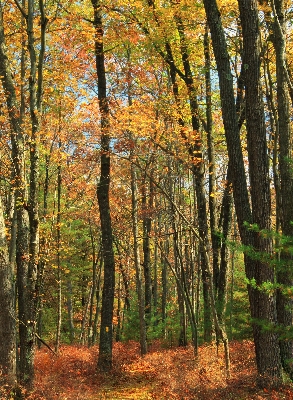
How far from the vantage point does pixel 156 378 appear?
1066 centimetres

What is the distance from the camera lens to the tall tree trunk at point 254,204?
6.83m

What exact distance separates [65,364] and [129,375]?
101 inches

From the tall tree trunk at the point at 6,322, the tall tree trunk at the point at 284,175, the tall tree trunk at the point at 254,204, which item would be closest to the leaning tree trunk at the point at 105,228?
the tall tree trunk at the point at 6,322

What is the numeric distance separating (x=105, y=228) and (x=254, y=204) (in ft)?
19.6

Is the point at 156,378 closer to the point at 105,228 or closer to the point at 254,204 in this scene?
the point at 105,228

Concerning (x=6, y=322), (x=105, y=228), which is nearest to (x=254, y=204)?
(x=6, y=322)

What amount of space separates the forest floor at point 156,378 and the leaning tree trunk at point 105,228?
2.34 ft

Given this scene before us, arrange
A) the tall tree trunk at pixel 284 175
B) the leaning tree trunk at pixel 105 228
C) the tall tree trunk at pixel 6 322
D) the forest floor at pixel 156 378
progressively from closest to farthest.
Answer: the tall tree trunk at pixel 6 322 → the forest floor at pixel 156 378 → the tall tree trunk at pixel 284 175 → the leaning tree trunk at pixel 105 228

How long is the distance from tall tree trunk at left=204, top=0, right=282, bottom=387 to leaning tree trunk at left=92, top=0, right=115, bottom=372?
4875mm

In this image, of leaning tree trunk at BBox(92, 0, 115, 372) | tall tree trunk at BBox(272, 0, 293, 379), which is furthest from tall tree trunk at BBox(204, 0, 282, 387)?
leaning tree trunk at BBox(92, 0, 115, 372)

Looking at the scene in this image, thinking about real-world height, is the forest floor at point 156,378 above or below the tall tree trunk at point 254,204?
below

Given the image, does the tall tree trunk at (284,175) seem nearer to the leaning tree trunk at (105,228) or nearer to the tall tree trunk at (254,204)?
the tall tree trunk at (254,204)

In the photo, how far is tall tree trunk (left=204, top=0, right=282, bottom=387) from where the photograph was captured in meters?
6.83

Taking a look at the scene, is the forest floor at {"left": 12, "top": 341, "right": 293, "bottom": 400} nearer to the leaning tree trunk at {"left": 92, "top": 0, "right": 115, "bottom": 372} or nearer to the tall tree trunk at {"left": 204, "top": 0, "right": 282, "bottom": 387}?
the tall tree trunk at {"left": 204, "top": 0, "right": 282, "bottom": 387}
